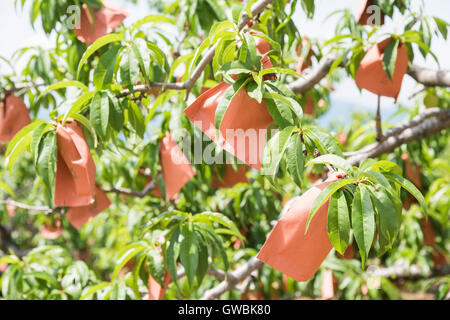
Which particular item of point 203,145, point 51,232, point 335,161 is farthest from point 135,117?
point 51,232

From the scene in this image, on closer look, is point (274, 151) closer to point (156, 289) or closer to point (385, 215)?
point (385, 215)

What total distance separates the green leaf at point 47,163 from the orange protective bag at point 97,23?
0.56 meters

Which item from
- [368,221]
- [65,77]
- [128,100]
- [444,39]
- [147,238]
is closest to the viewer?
[368,221]

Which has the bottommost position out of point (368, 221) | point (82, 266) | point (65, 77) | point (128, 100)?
point (82, 266)

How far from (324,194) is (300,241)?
0.09 m

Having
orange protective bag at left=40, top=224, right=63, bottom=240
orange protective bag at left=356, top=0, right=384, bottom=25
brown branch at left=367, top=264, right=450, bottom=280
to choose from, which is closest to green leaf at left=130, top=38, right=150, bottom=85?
orange protective bag at left=356, top=0, right=384, bottom=25

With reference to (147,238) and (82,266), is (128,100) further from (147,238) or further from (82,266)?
(82,266)

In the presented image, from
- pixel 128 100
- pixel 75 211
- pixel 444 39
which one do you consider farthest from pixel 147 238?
pixel 444 39

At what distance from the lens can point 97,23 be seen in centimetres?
128

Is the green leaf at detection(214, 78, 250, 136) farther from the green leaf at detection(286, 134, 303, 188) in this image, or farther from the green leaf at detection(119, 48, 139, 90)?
the green leaf at detection(119, 48, 139, 90)

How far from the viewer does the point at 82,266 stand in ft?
4.95

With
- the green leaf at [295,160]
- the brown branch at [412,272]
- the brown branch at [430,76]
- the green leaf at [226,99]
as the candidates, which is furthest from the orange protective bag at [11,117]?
the brown branch at [412,272]

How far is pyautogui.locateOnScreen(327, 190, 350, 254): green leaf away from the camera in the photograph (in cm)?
60
